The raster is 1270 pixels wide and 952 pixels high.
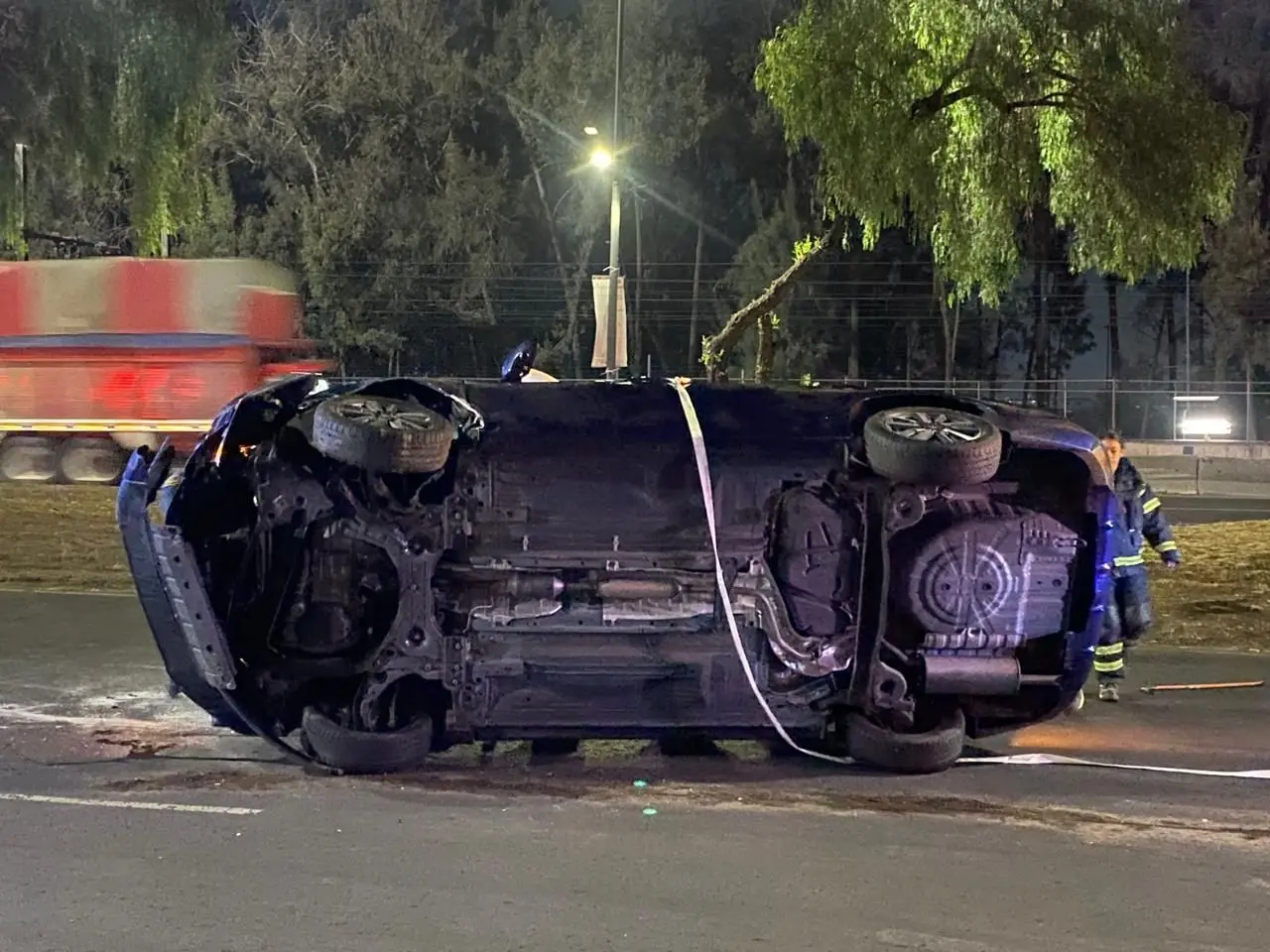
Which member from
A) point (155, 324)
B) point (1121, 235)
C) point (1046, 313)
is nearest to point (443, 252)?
point (155, 324)

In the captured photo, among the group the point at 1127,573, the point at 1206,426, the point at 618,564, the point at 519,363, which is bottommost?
the point at 1127,573

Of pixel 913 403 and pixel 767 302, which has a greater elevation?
pixel 767 302

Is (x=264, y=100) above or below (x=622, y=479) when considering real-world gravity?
above

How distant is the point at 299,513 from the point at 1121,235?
32.1ft

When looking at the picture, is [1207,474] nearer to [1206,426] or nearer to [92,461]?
[1206,426]

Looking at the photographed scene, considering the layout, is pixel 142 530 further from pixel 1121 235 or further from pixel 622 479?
pixel 1121 235

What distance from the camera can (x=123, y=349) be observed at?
22250 mm

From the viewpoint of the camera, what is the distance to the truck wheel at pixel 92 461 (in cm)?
2262

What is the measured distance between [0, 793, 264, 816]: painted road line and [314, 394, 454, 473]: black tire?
1.52 meters

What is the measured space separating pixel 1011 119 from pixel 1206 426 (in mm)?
22170

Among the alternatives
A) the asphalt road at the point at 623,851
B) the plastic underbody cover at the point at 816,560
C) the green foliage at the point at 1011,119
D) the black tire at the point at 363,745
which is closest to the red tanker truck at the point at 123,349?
the green foliage at the point at 1011,119

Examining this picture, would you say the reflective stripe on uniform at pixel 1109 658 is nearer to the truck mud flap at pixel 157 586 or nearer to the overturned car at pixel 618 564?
the overturned car at pixel 618 564

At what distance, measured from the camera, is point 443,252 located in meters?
38.2

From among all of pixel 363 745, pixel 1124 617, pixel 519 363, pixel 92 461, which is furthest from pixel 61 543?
pixel 1124 617
